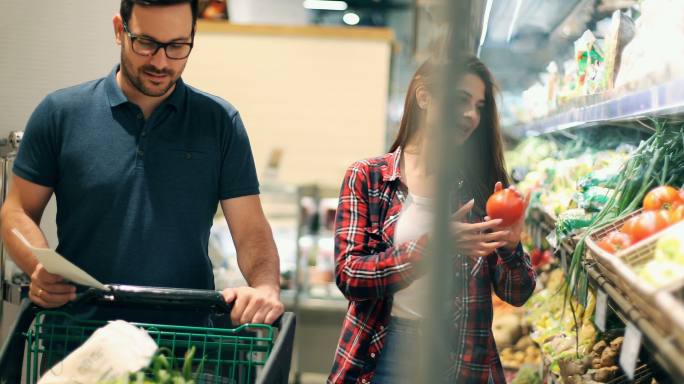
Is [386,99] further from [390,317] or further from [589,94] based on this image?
[390,317]

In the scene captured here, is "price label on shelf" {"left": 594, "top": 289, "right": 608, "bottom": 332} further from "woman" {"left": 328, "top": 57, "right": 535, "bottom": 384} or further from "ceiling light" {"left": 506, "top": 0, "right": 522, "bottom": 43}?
"ceiling light" {"left": 506, "top": 0, "right": 522, "bottom": 43}

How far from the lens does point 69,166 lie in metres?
1.85

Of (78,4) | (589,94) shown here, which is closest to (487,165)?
(589,94)

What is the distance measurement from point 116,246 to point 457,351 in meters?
0.83

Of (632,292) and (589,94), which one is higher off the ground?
(589,94)

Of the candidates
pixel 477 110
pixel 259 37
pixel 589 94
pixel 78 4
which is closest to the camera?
pixel 477 110

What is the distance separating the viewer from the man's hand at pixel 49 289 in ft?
5.30

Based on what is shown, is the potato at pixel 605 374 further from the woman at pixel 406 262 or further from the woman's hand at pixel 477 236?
the woman's hand at pixel 477 236

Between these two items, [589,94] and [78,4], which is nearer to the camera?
[78,4]

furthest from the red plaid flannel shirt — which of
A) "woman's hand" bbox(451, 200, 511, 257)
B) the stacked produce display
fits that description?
the stacked produce display

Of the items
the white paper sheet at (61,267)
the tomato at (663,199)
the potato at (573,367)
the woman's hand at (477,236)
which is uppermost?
the tomato at (663,199)

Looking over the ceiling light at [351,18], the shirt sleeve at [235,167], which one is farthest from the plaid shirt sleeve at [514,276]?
the ceiling light at [351,18]

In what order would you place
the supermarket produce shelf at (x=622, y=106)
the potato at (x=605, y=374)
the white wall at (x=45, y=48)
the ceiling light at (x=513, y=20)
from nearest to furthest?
1. the supermarket produce shelf at (x=622, y=106)
2. the white wall at (x=45, y=48)
3. the potato at (x=605, y=374)
4. the ceiling light at (x=513, y=20)

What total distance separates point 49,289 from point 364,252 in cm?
71
